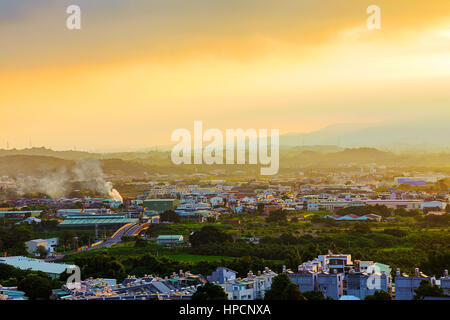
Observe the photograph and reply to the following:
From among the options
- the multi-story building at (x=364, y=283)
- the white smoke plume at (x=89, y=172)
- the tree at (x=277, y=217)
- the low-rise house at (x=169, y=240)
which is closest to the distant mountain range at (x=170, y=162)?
the white smoke plume at (x=89, y=172)

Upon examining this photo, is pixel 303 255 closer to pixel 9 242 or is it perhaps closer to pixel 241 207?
pixel 9 242

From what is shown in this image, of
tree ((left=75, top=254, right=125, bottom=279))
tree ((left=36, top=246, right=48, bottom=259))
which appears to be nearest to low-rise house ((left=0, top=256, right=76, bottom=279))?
tree ((left=75, top=254, right=125, bottom=279))

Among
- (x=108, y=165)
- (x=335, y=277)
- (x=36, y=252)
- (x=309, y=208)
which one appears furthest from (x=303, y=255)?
(x=108, y=165)

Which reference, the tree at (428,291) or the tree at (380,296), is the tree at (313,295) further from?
the tree at (428,291)

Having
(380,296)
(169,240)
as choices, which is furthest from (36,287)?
(169,240)

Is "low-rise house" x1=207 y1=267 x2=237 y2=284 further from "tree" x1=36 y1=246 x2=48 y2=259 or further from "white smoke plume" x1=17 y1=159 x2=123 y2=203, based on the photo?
"white smoke plume" x1=17 y1=159 x2=123 y2=203

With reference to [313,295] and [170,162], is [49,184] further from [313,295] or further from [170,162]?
[313,295]
